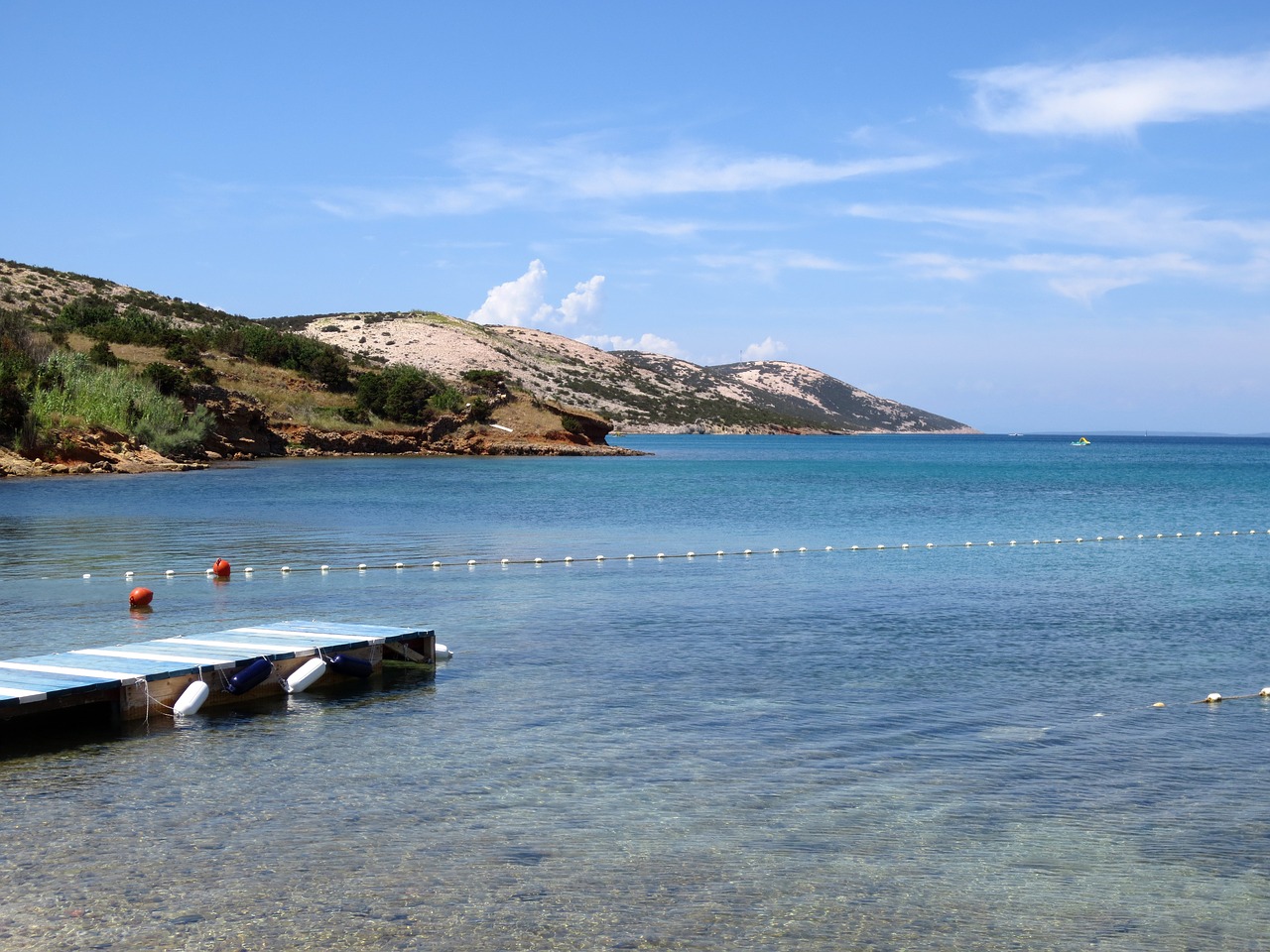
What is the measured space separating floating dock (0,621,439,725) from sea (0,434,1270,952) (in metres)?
0.31

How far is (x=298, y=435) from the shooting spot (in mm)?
88812

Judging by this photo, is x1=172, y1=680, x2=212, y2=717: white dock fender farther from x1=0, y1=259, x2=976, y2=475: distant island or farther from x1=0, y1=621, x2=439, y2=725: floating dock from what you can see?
x1=0, y1=259, x2=976, y2=475: distant island

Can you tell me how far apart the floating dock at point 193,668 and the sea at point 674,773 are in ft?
1.01

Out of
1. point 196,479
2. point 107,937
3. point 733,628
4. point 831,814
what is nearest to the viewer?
point 107,937

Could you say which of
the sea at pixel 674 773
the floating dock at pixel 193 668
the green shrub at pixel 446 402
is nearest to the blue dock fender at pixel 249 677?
the floating dock at pixel 193 668

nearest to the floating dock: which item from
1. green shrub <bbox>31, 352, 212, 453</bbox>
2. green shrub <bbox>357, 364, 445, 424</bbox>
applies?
green shrub <bbox>31, 352, 212, 453</bbox>

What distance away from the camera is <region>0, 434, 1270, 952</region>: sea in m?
7.95

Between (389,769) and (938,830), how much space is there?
4824 millimetres

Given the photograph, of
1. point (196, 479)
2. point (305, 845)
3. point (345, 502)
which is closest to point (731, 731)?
point (305, 845)

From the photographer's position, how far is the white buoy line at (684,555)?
2662 cm

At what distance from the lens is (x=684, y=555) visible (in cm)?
3070

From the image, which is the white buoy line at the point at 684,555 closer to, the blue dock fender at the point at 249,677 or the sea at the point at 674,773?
the sea at the point at 674,773

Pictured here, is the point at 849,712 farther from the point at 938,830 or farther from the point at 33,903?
the point at 33,903

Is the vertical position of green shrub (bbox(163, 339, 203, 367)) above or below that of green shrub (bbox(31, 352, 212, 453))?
above
